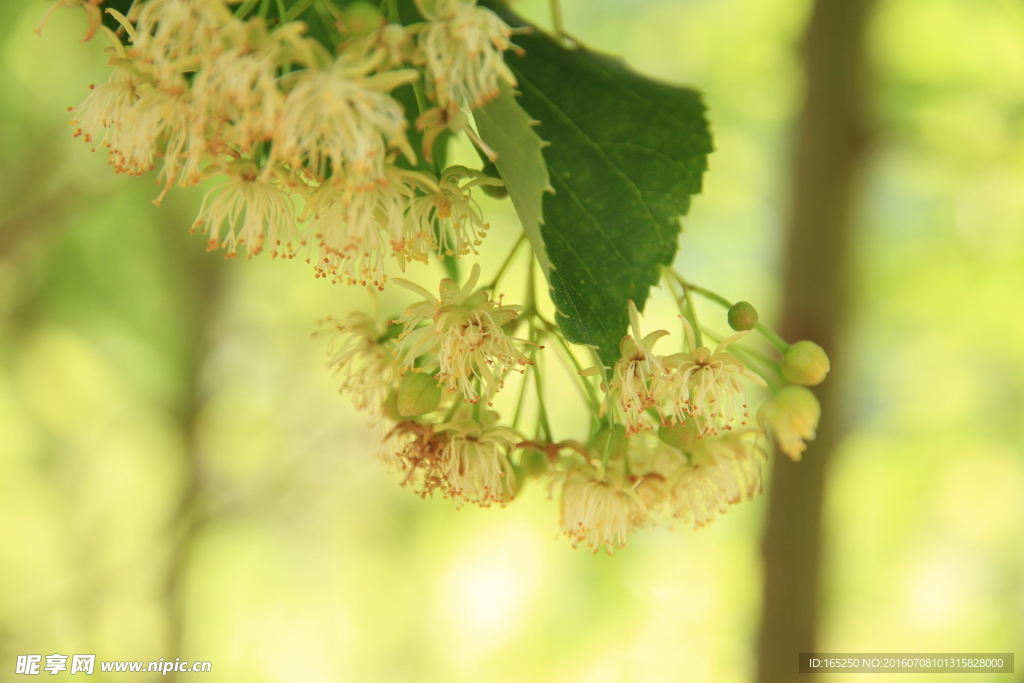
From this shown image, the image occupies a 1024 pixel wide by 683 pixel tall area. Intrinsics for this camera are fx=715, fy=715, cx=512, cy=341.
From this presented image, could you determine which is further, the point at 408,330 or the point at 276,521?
the point at 276,521

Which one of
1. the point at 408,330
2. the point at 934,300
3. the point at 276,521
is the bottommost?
the point at 276,521

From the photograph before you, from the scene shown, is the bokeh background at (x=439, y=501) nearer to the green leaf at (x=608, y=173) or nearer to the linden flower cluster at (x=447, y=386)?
the linden flower cluster at (x=447, y=386)

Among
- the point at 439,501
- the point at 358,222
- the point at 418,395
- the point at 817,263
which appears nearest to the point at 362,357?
the point at 418,395

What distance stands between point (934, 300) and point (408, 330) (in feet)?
10.2

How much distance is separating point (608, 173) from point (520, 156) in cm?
10

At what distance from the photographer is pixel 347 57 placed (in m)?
0.45

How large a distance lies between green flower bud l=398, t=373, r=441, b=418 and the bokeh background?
6.57ft

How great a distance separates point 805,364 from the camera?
729 millimetres

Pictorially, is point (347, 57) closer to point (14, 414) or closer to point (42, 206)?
point (42, 206)

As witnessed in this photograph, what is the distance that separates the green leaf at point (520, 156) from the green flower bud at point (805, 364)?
38 cm

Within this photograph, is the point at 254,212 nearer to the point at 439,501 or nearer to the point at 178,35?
the point at 178,35

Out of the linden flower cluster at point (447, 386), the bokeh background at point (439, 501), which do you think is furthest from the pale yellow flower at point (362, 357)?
the bokeh background at point (439, 501)

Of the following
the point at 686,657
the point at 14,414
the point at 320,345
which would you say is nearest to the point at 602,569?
the point at 686,657

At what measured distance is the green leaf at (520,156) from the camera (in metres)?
0.44
